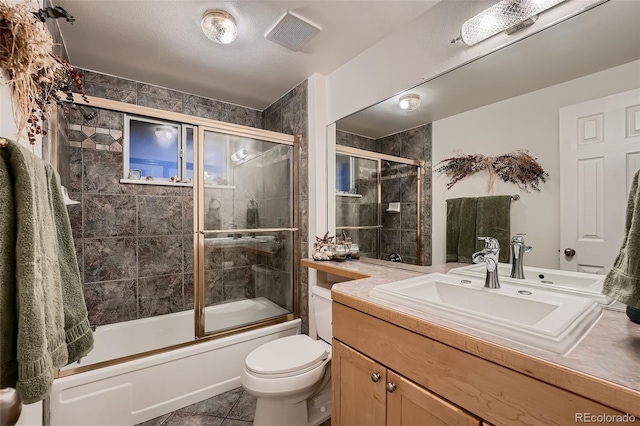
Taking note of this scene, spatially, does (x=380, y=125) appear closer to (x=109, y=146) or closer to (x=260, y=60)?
(x=260, y=60)

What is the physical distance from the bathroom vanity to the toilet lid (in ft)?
1.06

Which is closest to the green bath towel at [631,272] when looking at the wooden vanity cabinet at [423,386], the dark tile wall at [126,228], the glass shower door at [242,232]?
the wooden vanity cabinet at [423,386]

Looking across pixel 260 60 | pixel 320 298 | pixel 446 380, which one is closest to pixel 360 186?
pixel 320 298

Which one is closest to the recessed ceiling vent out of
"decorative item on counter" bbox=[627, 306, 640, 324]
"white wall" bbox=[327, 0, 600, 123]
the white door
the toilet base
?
"white wall" bbox=[327, 0, 600, 123]

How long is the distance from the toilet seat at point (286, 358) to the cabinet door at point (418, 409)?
1.99 feet

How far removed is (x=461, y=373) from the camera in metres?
0.77

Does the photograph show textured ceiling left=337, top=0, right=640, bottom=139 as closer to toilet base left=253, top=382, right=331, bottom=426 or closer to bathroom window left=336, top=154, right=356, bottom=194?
bathroom window left=336, top=154, right=356, bottom=194

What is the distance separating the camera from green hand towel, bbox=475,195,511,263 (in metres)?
1.27

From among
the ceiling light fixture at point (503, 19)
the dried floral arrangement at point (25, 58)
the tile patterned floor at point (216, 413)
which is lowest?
the tile patterned floor at point (216, 413)

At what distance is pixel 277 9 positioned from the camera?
60.9 inches

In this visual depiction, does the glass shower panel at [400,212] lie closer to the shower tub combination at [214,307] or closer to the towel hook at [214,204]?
the shower tub combination at [214,307]

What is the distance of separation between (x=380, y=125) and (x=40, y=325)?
186 cm

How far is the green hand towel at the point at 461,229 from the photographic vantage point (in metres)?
1.40

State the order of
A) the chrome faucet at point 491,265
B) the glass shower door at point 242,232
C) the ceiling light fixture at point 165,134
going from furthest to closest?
the ceiling light fixture at point 165,134, the glass shower door at point 242,232, the chrome faucet at point 491,265
